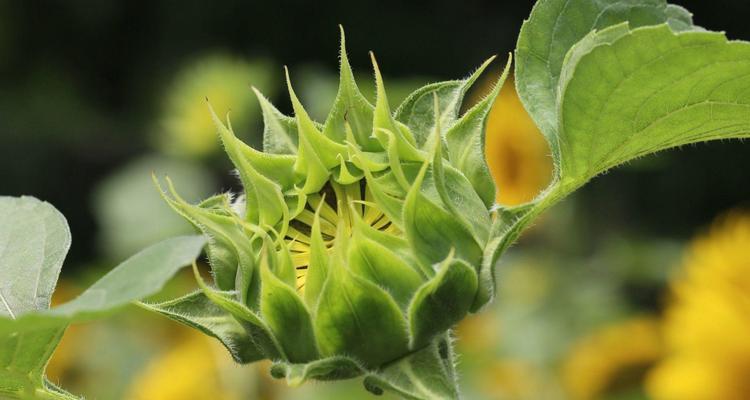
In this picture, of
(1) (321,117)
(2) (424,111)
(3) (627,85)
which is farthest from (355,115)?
(1) (321,117)

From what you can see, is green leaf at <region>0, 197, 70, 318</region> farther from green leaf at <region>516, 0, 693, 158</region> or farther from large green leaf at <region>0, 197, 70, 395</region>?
green leaf at <region>516, 0, 693, 158</region>

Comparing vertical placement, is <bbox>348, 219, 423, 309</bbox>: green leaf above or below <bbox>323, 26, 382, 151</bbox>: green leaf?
below

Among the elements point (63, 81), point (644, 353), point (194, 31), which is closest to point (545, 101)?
point (644, 353)

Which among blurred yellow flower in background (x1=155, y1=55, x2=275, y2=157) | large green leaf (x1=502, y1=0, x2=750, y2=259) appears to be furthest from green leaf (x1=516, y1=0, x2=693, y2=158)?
blurred yellow flower in background (x1=155, y1=55, x2=275, y2=157)

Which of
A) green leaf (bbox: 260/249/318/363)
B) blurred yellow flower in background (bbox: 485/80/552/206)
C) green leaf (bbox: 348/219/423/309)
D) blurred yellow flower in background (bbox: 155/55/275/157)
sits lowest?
blurred yellow flower in background (bbox: 155/55/275/157)

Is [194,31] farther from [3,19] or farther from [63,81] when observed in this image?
[3,19]

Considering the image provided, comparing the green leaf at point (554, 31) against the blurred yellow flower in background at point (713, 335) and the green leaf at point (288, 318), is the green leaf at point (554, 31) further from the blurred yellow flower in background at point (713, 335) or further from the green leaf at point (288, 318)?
the blurred yellow flower in background at point (713, 335)
